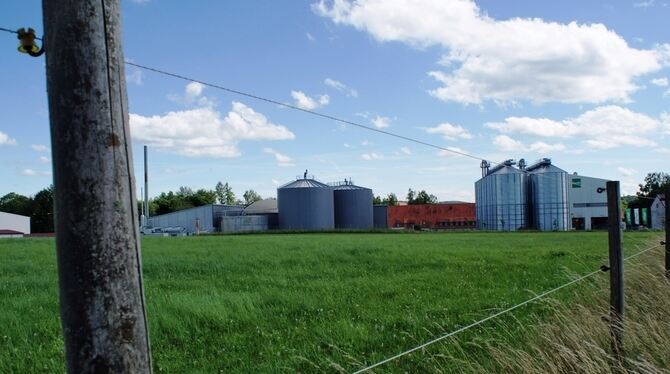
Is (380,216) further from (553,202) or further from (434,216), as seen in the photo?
(553,202)

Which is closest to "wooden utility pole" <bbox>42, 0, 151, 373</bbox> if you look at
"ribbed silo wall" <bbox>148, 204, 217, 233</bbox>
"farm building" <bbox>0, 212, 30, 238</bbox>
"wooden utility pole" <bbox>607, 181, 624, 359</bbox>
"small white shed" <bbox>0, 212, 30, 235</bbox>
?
"wooden utility pole" <bbox>607, 181, 624, 359</bbox>

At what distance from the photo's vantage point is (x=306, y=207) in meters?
76.8

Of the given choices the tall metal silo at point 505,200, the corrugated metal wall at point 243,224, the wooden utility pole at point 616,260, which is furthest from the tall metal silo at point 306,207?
the wooden utility pole at point 616,260

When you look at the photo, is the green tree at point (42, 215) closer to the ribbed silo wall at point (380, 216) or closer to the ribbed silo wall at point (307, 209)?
the ribbed silo wall at point (307, 209)

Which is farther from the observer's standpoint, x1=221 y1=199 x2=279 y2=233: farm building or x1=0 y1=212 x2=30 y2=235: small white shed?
x1=0 y1=212 x2=30 y2=235: small white shed

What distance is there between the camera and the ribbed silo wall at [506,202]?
2657 inches

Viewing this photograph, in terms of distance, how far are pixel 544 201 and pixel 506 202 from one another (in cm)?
416

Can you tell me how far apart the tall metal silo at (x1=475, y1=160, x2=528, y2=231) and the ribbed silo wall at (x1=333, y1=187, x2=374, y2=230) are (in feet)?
56.1

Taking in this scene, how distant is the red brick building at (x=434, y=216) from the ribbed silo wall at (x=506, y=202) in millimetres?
15600

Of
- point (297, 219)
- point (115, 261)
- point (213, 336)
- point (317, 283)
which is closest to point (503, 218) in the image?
point (297, 219)

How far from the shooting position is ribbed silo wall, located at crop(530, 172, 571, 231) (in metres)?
65.4

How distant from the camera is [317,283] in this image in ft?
35.9

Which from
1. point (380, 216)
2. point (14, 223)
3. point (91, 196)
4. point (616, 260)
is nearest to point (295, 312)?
point (616, 260)

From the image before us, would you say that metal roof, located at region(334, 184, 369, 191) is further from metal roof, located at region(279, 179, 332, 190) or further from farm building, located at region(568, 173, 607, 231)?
farm building, located at region(568, 173, 607, 231)
